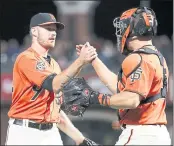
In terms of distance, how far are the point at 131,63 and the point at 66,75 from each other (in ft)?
4.41

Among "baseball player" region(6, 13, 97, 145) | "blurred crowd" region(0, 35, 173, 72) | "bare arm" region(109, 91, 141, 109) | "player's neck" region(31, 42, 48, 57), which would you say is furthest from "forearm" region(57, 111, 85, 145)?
"blurred crowd" region(0, 35, 173, 72)

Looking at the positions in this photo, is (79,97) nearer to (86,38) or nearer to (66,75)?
(66,75)

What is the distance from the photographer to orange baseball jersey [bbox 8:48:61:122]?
7.89m

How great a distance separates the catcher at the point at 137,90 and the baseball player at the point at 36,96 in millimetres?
1236

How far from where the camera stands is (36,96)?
26.1ft

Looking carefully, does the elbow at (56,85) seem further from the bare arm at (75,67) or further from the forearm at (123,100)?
the forearm at (123,100)

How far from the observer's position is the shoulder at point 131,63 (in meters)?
6.21

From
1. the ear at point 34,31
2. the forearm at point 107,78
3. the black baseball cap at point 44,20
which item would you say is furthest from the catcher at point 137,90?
the ear at point 34,31

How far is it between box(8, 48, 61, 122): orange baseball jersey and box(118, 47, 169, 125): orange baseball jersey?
5.07ft

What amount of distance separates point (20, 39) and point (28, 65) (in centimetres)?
2059

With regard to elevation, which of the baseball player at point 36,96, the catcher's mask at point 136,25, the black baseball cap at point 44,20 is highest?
the catcher's mask at point 136,25

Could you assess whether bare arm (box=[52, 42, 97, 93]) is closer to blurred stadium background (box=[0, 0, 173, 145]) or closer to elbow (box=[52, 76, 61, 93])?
elbow (box=[52, 76, 61, 93])

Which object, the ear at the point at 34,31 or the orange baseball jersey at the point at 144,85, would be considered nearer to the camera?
the orange baseball jersey at the point at 144,85

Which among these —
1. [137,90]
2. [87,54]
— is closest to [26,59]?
[87,54]
